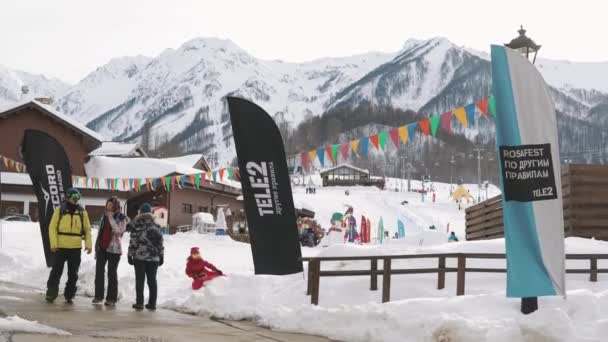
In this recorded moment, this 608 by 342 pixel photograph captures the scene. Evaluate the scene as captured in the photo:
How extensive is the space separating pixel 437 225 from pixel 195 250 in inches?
2218

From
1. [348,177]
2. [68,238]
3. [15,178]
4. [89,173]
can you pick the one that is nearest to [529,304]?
[68,238]

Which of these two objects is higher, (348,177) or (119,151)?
(348,177)

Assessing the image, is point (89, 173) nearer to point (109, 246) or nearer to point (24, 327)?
point (109, 246)

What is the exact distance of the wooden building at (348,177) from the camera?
129 metres

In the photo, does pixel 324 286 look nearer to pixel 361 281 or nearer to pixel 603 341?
pixel 361 281

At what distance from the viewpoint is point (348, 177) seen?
144 m

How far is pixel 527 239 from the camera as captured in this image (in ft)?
28.8

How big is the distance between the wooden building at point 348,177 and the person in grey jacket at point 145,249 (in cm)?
11554

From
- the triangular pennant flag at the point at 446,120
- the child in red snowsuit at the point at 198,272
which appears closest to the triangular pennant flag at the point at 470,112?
the triangular pennant flag at the point at 446,120

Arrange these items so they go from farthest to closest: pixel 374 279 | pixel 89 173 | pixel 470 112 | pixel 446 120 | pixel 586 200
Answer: pixel 89 173, pixel 586 200, pixel 446 120, pixel 470 112, pixel 374 279

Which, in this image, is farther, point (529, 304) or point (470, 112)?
point (470, 112)

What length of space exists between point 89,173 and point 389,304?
3829cm

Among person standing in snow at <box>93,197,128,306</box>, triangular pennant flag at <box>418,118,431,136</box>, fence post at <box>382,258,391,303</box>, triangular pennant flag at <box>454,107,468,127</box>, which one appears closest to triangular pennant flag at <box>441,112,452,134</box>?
triangular pennant flag at <box>418,118,431,136</box>

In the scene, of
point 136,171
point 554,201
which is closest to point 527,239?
point 554,201
